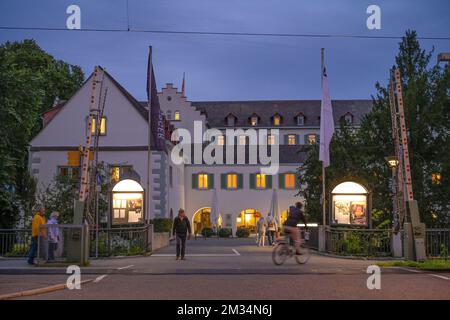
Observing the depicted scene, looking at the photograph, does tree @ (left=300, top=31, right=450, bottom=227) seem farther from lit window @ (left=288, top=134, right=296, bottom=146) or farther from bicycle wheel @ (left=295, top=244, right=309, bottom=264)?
lit window @ (left=288, top=134, right=296, bottom=146)

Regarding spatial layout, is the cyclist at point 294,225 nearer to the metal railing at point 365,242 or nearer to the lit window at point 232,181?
the metal railing at point 365,242

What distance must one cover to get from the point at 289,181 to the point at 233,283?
48.4 meters

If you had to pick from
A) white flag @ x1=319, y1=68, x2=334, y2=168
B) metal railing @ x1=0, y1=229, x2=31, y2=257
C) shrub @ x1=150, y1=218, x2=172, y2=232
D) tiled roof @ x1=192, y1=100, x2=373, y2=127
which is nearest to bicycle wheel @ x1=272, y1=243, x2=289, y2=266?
white flag @ x1=319, y1=68, x2=334, y2=168

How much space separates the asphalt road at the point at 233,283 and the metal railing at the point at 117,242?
4.94 metres

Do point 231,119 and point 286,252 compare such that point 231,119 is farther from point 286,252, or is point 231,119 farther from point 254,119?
point 286,252

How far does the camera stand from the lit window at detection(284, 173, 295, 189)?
203 ft

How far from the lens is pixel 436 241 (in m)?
22.7

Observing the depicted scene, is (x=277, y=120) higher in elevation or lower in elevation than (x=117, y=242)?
higher

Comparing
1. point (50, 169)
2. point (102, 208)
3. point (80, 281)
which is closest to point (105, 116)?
point (50, 169)

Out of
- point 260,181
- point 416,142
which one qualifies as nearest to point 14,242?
point 416,142

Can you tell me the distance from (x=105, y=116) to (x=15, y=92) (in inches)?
411

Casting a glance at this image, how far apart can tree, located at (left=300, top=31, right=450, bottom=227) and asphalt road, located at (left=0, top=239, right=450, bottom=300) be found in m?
15.8
